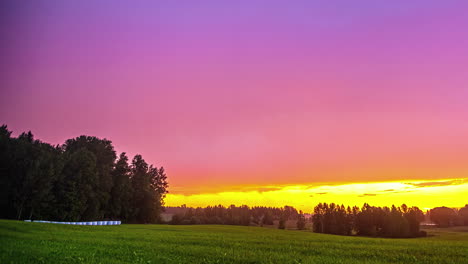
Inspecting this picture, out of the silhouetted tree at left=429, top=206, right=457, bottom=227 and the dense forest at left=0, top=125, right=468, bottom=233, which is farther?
the silhouetted tree at left=429, top=206, right=457, bottom=227

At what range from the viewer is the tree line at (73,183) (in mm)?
77500

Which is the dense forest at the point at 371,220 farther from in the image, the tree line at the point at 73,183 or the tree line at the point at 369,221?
the tree line at the point at 73,183

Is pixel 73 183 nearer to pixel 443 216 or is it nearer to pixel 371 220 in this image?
pixel 371 220

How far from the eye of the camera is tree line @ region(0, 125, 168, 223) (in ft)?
254

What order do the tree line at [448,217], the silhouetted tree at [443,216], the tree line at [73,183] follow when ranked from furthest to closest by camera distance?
1. the silhouetted tree at [443,216]
2. the tree line at [448,217]
3. the tree line at [73,183]

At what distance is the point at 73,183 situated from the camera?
87250mm

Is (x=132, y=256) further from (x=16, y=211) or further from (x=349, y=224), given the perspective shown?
(x=349, y=224)

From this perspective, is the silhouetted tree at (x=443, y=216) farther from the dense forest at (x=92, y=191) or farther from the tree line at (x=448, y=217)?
the dense forest at (x=92, y=191)

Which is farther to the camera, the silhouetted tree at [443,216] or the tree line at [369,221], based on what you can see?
the silhouetted tree at [443,216]

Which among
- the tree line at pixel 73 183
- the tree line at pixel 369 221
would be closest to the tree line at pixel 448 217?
the tree line at pixel 369 221

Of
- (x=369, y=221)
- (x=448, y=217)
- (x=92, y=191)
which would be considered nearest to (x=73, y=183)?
(x=92, y=191)

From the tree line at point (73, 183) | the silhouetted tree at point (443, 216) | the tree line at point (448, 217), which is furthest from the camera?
the silhouetted tree at point (443, 216)

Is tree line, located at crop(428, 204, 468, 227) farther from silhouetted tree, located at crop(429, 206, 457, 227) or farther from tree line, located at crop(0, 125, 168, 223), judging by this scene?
tree line, located at crop(0, 125, 168, 223)

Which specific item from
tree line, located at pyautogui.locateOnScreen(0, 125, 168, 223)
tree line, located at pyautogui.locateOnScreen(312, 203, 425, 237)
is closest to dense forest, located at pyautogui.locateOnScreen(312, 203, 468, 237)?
tree line, located at pyautogui.locateOnScreen(312, 203, 425, 237)
